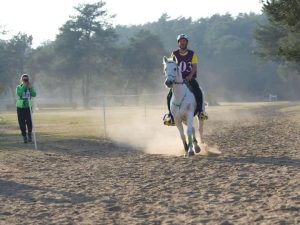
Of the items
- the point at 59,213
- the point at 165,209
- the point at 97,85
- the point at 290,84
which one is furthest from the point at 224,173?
the point at 290,84

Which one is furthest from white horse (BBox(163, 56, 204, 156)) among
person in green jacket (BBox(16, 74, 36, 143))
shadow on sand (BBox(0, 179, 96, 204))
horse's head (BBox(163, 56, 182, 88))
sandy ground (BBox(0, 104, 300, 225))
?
person in green jacket (BBox(16, 74, 36, 143))

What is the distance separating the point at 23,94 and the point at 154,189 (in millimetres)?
10899

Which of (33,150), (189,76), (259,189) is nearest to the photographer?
(259,189)

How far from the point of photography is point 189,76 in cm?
1356

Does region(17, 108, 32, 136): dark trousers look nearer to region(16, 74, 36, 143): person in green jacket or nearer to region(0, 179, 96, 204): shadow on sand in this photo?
region(16, 74, 36, 143): person in green jacket

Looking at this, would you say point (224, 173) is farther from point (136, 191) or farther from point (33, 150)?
point (33, 150)

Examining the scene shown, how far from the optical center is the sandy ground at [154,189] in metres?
7.16

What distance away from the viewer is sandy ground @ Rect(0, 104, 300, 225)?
7.16 m

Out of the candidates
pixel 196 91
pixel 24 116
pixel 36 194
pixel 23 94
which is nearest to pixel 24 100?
pixel 23 94

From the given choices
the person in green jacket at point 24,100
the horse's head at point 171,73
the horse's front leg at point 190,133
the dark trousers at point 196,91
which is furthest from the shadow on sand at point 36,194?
the person in green jacket at point 24,100

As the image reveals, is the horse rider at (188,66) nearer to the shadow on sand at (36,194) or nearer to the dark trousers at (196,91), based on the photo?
the dark trousers at (196,91)

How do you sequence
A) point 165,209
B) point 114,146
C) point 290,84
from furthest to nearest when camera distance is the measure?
point 290,84 → point 114,146 → point 165,209

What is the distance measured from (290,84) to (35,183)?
110 m

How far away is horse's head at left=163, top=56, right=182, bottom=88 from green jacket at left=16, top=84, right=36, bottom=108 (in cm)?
727
